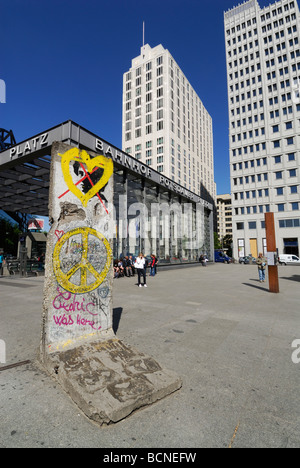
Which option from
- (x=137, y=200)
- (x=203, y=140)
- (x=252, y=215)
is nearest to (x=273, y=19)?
(x=203, y=140)


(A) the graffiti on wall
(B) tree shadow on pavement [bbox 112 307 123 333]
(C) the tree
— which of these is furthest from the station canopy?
(C) the tree

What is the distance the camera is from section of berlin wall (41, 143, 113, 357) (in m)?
3.60

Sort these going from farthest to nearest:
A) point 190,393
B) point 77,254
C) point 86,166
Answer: point 86,166 → point 77,254 → point 190,393

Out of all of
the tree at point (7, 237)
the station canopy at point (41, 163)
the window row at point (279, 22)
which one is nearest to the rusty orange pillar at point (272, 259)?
the station canopy at point (41, 163)

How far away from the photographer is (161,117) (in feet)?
194

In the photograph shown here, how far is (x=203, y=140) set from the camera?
7969cm

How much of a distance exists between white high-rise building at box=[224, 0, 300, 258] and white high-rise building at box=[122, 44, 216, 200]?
1439 cm

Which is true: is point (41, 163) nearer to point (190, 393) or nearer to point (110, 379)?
point (110, 379)

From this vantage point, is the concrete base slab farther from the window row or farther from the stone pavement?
the window row

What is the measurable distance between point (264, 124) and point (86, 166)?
5624 centimetres

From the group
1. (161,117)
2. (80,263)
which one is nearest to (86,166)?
(80,263)

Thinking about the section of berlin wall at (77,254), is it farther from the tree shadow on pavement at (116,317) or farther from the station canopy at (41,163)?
the station canopy at (41,163)

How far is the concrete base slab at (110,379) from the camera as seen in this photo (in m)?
2.30

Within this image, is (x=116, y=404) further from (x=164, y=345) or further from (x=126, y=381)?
(x=164, y=345)
